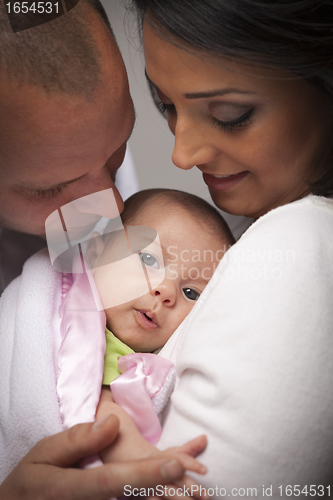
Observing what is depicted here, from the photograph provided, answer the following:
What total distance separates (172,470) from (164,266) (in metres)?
0.50

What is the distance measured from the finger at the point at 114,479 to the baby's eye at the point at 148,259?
48cm

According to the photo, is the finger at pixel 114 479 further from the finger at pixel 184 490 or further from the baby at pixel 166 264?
the baby at pixel 166 264

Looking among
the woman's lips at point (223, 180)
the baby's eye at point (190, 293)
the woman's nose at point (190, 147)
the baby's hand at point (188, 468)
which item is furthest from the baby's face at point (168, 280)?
the baby's hand at point (188, 468)

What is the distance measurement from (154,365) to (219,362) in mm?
244

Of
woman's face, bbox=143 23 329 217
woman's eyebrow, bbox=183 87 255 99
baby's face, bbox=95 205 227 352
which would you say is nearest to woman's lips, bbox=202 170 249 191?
woman's face, bbox=143 23 329 217

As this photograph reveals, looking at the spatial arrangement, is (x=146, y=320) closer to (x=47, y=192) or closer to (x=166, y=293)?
(x=166, y=293)

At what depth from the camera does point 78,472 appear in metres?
0.63

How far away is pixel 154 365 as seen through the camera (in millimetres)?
825

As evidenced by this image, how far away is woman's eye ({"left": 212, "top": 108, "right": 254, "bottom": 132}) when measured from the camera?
0.75m

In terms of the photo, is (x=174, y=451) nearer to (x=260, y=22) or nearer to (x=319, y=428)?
(x=319, y=428)

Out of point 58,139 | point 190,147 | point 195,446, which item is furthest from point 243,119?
point 195,446

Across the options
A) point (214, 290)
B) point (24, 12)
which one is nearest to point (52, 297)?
point (214, 290)

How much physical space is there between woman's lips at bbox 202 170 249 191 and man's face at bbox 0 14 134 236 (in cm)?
23

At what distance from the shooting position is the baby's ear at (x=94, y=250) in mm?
1064
